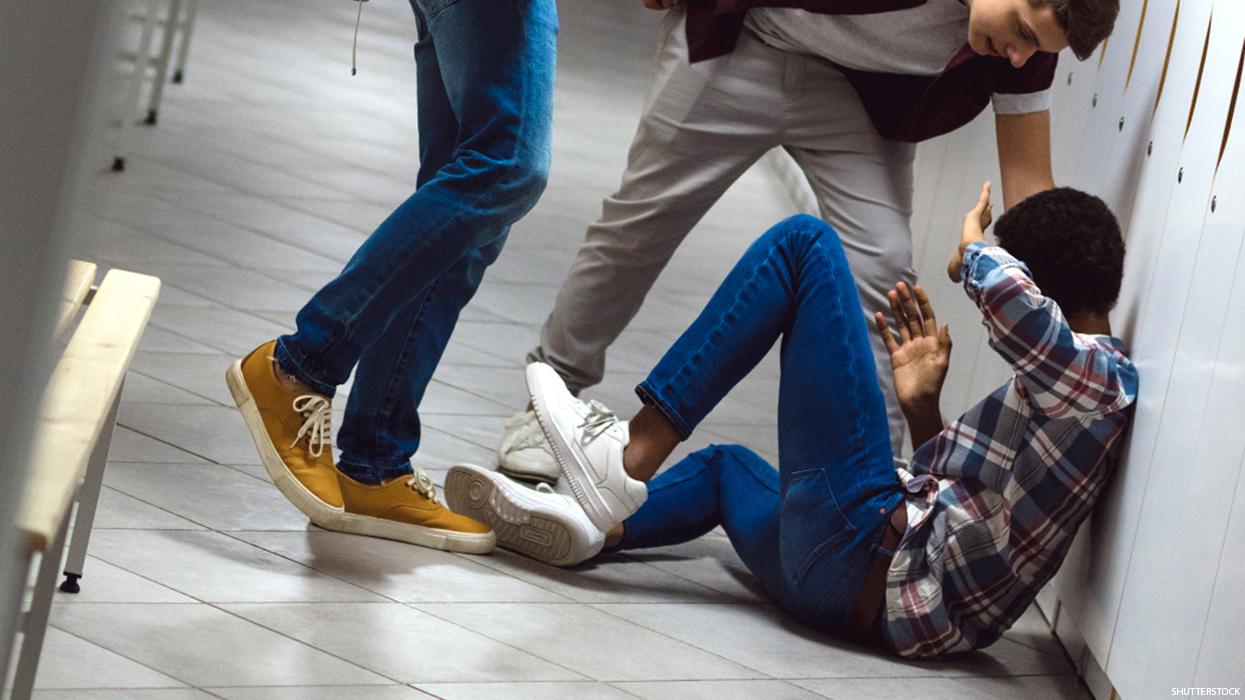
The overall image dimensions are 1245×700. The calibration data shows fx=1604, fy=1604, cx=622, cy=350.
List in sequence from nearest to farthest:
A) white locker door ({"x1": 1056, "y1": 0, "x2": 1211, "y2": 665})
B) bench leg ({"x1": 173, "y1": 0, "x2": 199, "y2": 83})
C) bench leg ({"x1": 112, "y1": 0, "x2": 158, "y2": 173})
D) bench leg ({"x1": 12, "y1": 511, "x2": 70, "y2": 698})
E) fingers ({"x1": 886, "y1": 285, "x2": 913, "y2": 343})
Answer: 1. bench leg ({"x1": 12, "y1": 511, "x2": 70, "y2": 698})
2. white locker door ({"x1": 1056, "y1": 0, "x2": 1211, "y2": 665})
3. fingers ({"x1": 886, "y1": 285, "x2": 913, "y2": 343})
4. bench leg ({"x1": 112, "y1": 0, "x2": 158, "y2": 173})
5. bench leg ({"x1": 173, "y1": 0, "x2": 199, "y2": 83})

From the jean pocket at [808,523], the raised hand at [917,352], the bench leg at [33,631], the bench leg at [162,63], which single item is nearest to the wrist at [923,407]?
the raised hand at [917,352]

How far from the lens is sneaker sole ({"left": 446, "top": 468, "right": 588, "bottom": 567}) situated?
7.55 feet

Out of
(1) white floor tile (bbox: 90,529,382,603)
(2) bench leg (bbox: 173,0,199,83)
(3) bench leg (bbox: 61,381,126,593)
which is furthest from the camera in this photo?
(2) bench leg (bbox: 173,0,199,83)

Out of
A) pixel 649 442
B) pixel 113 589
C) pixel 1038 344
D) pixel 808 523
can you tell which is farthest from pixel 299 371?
pixel 1038 344

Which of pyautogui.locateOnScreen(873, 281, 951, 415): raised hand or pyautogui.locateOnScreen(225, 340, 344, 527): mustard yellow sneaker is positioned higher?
pyautogui.locateOnScreen(873, 281, 951, 415): raised hand

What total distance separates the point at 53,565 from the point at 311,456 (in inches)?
30.2

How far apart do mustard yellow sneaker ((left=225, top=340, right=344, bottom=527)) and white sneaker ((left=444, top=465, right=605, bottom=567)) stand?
0.27 m

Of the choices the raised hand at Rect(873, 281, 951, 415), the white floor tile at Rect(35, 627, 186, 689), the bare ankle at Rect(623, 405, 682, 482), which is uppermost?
the raised hand at Rect(873, 281, 951, 415)

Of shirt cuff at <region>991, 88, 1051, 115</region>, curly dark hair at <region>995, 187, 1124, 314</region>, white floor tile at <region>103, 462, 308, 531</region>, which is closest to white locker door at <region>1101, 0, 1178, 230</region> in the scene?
shirt cuff at <region>991, 88, 1051, 115</region>

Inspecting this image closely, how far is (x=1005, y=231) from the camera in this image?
222 cm

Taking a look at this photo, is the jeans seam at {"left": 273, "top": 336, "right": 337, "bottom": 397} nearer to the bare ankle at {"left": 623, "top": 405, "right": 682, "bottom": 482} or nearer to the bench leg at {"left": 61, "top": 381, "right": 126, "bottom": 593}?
the bench leg at {"left": 61, "top": 381, "right": 126, "bottom": 593}

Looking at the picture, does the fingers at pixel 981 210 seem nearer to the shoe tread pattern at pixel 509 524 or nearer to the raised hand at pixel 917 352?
the raised hand at pixel 917 352

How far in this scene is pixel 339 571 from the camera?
214 centimetres

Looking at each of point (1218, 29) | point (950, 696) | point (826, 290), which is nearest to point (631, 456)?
point (826, 290)
